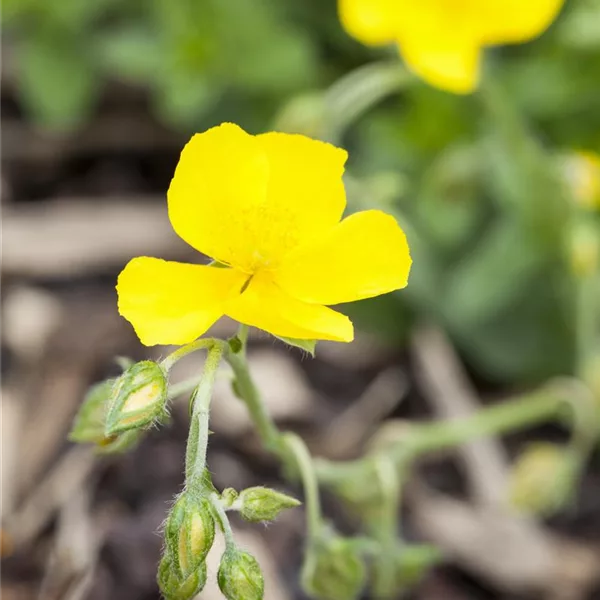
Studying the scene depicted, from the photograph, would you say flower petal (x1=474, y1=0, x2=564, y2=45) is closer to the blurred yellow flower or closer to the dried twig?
the blurred yellow flower

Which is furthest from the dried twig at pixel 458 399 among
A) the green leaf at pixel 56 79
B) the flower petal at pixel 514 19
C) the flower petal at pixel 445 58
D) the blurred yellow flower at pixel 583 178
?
the green leaf at pixel 56 79

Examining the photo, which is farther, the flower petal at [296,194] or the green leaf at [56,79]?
the green leaf at [56,79]

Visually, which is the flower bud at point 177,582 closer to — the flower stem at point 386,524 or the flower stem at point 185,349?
the flower stem at point 185,349

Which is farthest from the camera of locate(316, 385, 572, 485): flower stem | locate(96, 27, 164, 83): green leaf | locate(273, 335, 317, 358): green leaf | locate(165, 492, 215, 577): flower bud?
locate(96, 27, 164, 83): green leaf

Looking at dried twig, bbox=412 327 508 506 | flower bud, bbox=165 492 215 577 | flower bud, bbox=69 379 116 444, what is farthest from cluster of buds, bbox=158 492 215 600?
Answer: dried twig, bbox=412 327 508 506

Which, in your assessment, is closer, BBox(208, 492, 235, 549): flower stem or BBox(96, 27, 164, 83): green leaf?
BBox(208, 492, 235, 549): flower stem

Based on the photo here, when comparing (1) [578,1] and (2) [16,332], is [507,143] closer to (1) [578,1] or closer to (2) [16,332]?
(1) [578,1]

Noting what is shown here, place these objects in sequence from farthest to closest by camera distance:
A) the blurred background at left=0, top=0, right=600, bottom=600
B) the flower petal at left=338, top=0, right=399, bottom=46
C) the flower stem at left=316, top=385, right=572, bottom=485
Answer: the flower petal at left=338, top=0, right=399, bottom=46
the blurred background at left=0, top=0, right=600, bottom=600
the flower stem at left=316, top=385, right=572, bottom=485
